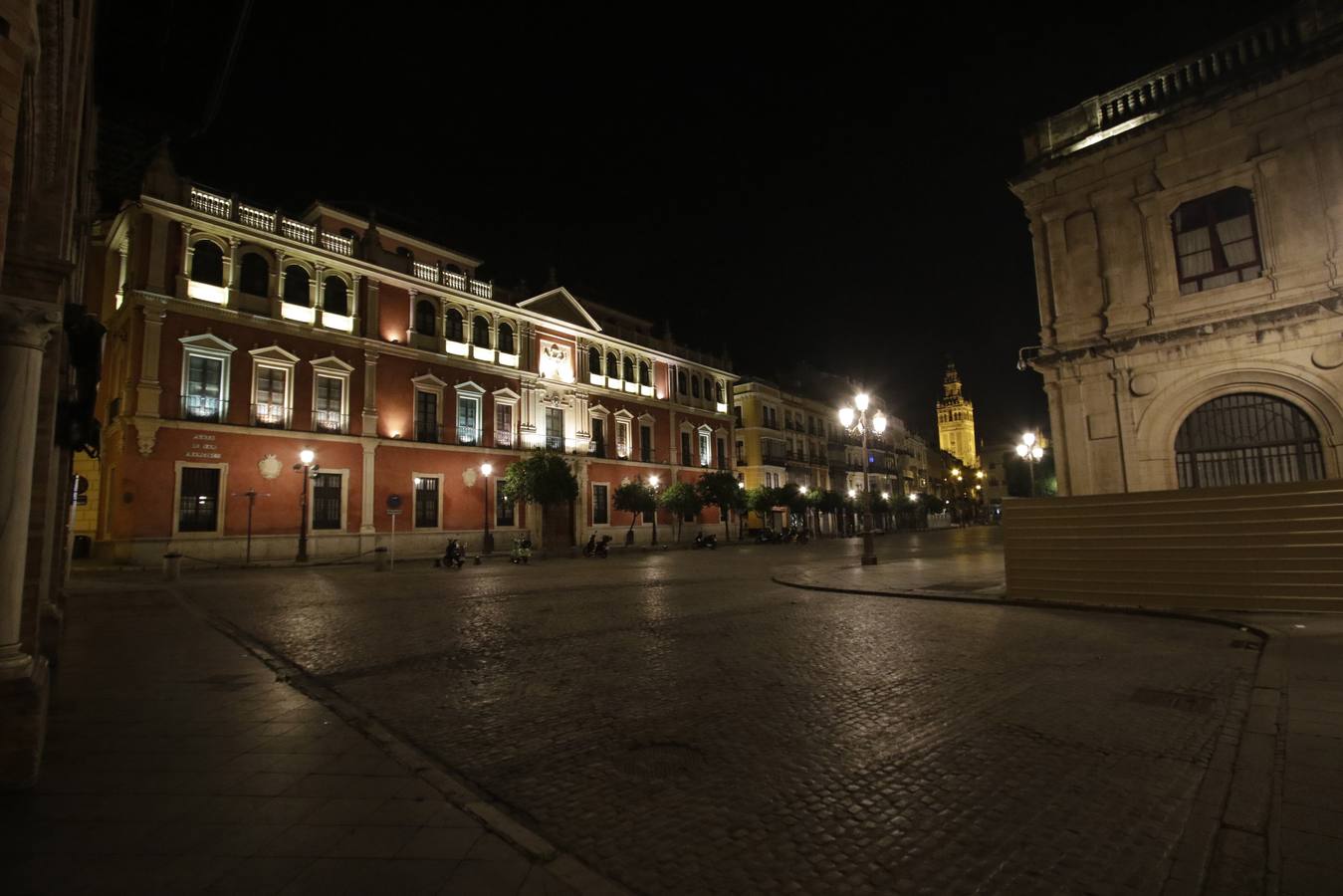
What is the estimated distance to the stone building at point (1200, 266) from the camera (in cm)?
1210

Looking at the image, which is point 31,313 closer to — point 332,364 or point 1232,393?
point 1232,393

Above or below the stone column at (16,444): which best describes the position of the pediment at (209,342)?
above

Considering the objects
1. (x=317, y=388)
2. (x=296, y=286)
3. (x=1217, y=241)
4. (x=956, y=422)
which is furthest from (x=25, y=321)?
(x=956, y=422)

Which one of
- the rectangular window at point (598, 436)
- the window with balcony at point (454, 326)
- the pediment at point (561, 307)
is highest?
the pediment at point (561, 307)

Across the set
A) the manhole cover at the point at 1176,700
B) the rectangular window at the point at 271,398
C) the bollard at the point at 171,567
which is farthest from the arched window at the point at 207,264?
the manhole cover at the point at 1176,700

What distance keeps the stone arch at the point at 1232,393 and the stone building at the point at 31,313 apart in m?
16.9

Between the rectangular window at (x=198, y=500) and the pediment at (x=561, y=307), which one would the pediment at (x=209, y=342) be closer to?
the rectangular window at (x=198, y=500)

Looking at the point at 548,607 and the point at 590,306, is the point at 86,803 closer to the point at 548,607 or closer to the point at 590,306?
the point at 548,607

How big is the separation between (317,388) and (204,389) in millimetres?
4132

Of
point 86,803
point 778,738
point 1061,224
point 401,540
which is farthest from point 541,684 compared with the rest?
point 401,540

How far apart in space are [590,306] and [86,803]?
41569 mm

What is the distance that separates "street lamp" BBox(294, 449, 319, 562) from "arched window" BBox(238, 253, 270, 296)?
23.2 feet

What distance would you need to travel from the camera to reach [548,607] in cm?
1174

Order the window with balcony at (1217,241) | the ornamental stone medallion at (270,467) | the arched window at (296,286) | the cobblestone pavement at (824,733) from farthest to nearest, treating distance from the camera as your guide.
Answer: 1. the arched window at (296,286)
2. the ornamental stone medallion at (270,467)
3. the window with balcony at (1217,241)
4. the cobblestone pavement at (824,733)
